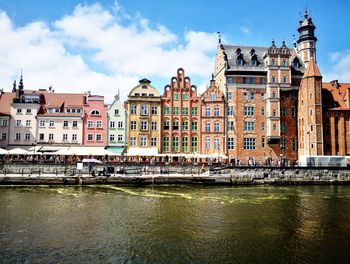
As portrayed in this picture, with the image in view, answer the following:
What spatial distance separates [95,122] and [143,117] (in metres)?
9.15

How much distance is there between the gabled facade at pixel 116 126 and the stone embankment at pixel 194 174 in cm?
886

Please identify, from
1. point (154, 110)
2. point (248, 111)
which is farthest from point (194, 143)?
point (248, 111)

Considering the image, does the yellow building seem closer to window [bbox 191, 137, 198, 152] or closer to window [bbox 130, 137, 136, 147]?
window [bbox 130, 137, 136, 147]

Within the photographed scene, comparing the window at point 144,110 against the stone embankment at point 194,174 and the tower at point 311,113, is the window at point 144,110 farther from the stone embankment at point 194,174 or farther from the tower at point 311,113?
the tower at point 311,113

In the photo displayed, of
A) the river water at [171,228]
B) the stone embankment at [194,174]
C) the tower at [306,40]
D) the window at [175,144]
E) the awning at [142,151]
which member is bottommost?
the river water at [171,228]

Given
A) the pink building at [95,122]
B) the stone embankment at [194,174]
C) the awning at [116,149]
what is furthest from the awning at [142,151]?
the pink building at [95,122]

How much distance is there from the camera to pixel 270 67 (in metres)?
60.8

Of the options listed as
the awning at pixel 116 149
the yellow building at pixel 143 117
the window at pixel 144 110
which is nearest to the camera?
the awning at pixel 116 149

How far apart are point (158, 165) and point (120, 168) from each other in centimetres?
608

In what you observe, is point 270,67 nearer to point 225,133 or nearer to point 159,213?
point 225,133

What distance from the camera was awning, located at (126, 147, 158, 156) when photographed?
54562 millimetres

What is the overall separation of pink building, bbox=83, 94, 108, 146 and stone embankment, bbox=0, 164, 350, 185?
991 centimetres

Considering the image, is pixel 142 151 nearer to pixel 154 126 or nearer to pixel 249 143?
pixel 154 126

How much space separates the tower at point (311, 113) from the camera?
57.4 meters
